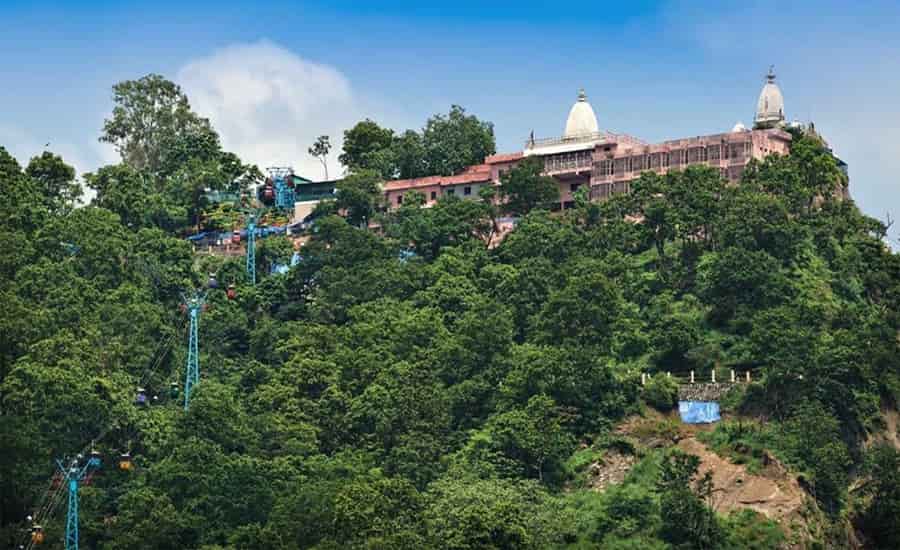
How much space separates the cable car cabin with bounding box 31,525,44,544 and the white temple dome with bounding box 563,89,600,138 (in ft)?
121

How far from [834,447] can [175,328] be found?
91.3 ft

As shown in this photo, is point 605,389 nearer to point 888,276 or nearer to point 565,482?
point 565,482

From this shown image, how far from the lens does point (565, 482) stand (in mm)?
73375

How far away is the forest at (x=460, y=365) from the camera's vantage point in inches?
2741

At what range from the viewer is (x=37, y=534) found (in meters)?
68.3

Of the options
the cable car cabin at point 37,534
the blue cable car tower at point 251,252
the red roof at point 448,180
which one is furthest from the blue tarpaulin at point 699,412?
the red roof at point 448,180

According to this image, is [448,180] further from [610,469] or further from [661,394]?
[610,469]

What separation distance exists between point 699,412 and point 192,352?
20263mm

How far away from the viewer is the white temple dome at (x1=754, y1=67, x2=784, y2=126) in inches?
3679

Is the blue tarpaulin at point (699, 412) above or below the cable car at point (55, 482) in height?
above

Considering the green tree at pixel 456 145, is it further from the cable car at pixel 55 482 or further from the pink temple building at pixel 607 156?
the cable car at pixel 55 482

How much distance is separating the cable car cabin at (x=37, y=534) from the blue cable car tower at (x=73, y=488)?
2.82 ft

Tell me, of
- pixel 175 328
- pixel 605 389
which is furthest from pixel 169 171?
pixel 605 389

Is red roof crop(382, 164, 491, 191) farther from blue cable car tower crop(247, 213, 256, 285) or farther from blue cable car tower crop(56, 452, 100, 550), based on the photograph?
blue cable car tower crop(56, 452, 100, 550)
